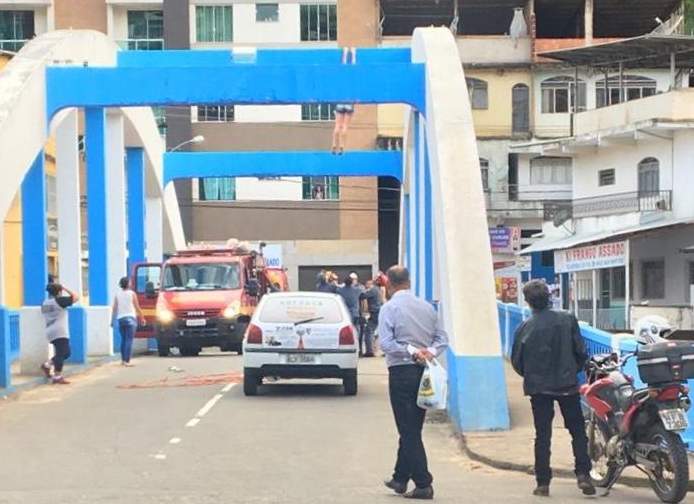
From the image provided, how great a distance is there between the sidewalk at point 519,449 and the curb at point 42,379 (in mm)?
7365

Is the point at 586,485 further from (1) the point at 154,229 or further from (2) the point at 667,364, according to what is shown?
(1) the point at 154,229

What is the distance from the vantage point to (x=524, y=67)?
5306 cm

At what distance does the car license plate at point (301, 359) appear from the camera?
52.2 feet

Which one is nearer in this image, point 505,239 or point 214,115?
point 505,239

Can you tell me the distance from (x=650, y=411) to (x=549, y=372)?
2.76 ft

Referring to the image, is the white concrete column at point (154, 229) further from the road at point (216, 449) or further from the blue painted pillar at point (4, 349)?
the blue painted pillar at point (4, 349)

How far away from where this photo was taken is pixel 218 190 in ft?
186

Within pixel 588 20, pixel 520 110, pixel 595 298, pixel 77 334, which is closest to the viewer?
pixel 77 334

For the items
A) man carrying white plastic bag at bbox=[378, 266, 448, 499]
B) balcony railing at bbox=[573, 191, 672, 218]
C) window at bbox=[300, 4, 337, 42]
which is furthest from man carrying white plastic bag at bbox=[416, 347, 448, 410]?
window at bbox=[300, 4, 337, 42]

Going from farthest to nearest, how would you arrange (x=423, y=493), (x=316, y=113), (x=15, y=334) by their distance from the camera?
(x=316, y=113), (x=15, y=334), (x=423, y=493)

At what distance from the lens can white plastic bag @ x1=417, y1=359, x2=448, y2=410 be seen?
29.5ft

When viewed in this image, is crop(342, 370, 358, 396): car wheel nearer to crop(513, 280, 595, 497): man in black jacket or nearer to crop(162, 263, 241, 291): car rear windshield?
crop(513, 280, 595, 497): man in black jacket

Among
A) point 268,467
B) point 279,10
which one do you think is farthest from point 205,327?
point 279,10

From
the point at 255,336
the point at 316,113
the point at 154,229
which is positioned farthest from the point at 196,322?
the point at 316,113
